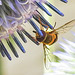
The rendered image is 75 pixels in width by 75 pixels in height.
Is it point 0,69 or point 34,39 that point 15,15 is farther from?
point 0,69

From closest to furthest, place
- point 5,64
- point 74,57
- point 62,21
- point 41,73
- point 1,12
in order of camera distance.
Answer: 1. point 1,12
2. point 74,57
3. point 62,21
4. point 41,73
5. point 5,64

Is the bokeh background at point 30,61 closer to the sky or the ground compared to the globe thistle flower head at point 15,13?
closer to the ground

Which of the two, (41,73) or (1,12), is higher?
(1,12)

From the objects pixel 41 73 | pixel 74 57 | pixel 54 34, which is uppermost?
pixel 54 34

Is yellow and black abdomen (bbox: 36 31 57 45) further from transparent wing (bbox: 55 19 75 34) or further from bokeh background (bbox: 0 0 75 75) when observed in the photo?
bokeh background (bbox: 0 0 75 75)

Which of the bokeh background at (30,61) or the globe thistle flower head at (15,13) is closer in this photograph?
the globe thistle flower head at (15,13)

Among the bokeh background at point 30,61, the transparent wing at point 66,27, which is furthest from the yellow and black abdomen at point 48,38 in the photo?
the bokeh background at point 30,61

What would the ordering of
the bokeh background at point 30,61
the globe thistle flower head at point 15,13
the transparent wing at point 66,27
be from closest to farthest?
the globe thistle flower head at point 15,13 → the transparent wing at point 66,27 → the bokeh background at point 30,61

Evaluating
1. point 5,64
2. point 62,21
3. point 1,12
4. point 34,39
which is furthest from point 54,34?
point 5,64

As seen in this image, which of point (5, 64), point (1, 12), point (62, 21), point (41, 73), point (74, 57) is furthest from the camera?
point (5, 64)

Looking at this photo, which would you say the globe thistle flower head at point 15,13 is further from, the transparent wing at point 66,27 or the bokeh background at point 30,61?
the bokeh background at point 30,61

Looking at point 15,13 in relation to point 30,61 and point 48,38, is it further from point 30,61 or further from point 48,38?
point 30,61
